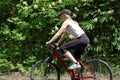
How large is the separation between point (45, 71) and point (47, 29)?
3.29 m

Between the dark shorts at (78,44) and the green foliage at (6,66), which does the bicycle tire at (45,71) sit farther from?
the green foliage at (6,66)

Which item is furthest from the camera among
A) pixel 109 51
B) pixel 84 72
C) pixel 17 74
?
pixel 109 51

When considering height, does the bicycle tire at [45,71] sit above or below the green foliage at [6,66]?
above

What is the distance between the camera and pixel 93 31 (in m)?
10.4

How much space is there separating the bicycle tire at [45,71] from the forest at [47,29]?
221 centimetres

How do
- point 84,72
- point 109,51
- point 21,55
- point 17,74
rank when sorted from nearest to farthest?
point 84,72, point 17,74, point 109,51, point 21,55

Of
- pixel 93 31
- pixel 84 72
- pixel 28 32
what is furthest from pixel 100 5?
pixel 84 72

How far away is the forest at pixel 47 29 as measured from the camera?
10.1m

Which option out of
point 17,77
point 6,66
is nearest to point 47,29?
point 6,66

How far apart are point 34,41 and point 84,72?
397cm

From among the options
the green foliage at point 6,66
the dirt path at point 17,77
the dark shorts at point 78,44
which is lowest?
the dirt path at point 17,77

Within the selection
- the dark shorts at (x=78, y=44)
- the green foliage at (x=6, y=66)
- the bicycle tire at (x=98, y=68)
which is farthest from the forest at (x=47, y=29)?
the dark shorts at (x=78, y=44)

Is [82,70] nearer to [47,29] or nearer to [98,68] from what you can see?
[98,68]

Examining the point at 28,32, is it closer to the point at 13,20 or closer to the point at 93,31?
the point at 13,20
